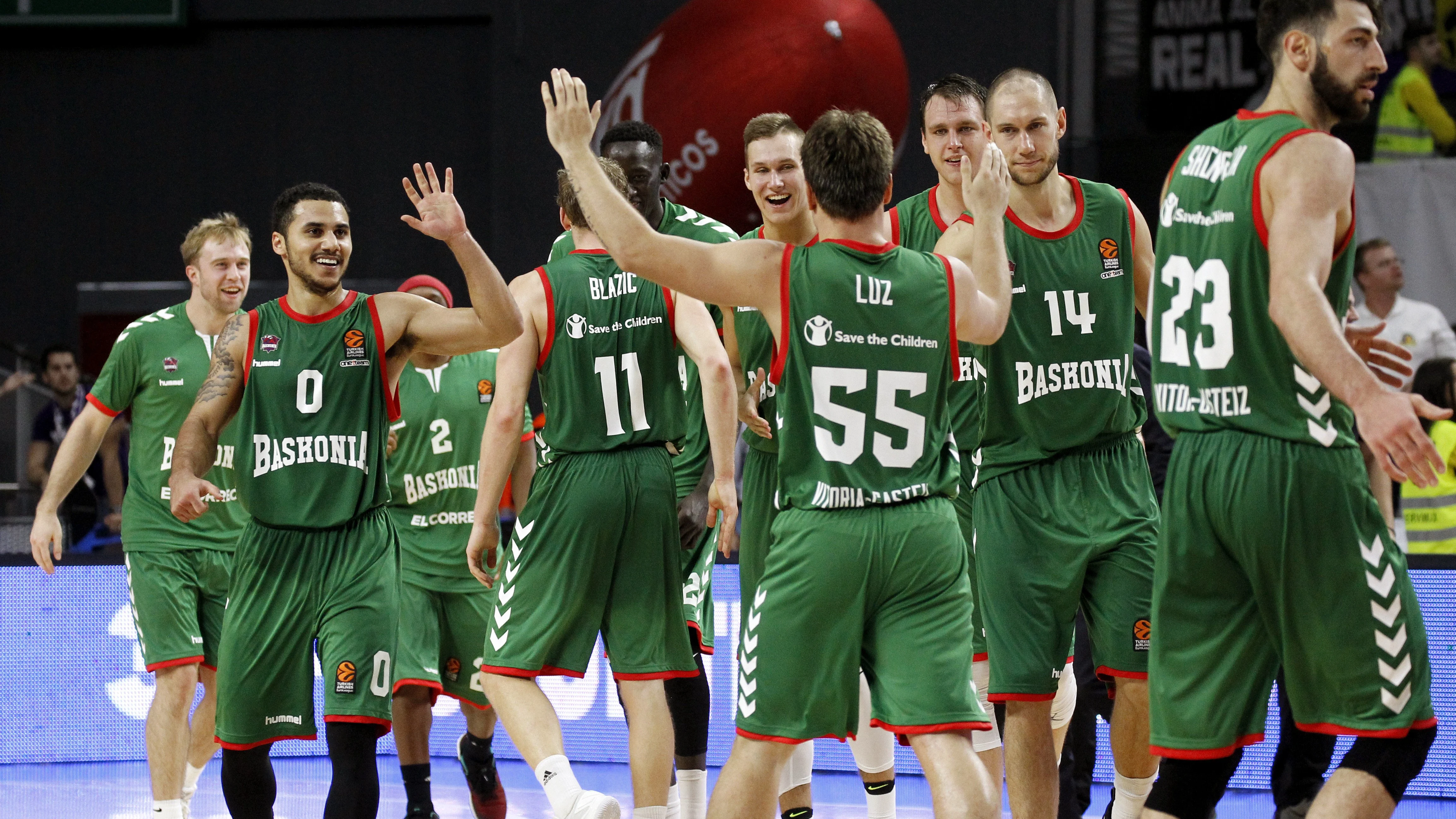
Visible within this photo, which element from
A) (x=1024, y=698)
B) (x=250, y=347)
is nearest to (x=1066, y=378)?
(x=1024, y=698)

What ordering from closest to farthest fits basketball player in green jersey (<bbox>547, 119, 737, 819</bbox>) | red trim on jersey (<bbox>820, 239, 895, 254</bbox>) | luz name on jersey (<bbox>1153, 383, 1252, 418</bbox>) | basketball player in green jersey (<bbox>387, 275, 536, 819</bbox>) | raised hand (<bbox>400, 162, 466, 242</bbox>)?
luz name on jersey (<bbox>1153, 383, 1252, 418</bbox>) → red trim on jersey (<bbox>820, 239, 895, 254</bbox>) → raised hand (<bbox>400, 162, 466, 242</bbox>) → basketball player in green jersey (<bbox>547, 119, 737, 819</bbox>) → basketball player in green jersey (<bbox>387, 275, 536, 819</bbox>)

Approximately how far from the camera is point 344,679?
4672 mm

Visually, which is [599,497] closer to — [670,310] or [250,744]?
[670,310]

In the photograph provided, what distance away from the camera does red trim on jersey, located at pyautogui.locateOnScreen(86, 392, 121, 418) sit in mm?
A: 6375

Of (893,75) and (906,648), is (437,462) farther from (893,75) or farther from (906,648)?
(893,75)

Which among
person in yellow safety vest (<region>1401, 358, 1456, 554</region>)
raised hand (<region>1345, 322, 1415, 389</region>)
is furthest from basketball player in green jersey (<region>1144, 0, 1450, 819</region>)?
person in yellow safety vest (<region>1401, 358, 1456, 554</region>)

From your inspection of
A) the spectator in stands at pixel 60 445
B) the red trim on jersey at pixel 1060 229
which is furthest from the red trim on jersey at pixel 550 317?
the spectator in stands at pixel 60 445

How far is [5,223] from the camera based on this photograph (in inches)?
559

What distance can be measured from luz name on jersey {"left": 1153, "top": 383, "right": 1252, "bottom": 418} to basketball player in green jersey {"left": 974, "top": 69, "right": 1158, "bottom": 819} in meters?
0.84

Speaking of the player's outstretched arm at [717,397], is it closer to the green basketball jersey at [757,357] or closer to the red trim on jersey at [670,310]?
the red trim on jersey at [670,310]

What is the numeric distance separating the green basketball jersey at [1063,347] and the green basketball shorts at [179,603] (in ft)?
11.1

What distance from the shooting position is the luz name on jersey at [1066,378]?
4.71m

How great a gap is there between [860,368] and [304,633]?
2064mm

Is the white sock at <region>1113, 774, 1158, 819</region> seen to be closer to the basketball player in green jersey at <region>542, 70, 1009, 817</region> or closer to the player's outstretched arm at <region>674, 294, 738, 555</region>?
the basketball player in green jersey at <region>542, 70, 1009, 817</region>
